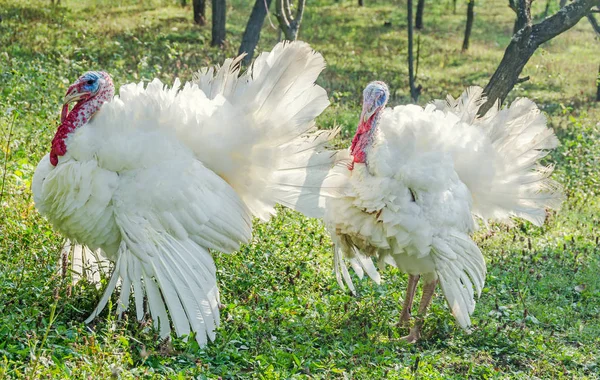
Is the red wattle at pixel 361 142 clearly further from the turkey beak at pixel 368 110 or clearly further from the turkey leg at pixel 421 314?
the turkey leg at pixel 421 314

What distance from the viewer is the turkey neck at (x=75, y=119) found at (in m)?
5.78

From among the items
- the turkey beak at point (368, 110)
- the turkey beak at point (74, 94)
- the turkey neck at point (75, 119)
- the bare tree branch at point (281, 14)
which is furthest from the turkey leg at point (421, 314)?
the bare tree branch at point (281, 14)

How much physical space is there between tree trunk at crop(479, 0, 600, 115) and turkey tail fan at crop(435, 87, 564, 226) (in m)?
2.92

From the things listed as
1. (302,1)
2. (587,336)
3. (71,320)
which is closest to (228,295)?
(71,320)

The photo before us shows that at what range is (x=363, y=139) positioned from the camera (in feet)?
20.7

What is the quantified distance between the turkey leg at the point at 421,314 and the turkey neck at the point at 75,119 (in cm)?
300

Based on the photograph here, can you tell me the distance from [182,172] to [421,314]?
2.34 meters

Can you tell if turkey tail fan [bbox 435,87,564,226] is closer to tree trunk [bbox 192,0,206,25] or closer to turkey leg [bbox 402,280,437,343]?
turkey leg [bbox 402,280,437,343]

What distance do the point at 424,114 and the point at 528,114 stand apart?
1357 millimetres

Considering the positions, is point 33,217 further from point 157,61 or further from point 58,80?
point 157,61

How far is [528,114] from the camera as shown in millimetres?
7414

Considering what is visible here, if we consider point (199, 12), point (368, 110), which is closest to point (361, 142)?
point (368, 110)

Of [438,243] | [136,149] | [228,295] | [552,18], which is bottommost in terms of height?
[228,295]

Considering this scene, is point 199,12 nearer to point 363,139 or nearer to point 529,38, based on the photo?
point 529,38
